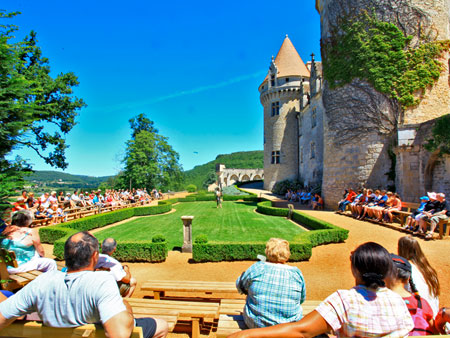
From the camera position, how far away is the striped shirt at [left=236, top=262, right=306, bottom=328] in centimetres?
255

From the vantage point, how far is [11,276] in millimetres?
3625

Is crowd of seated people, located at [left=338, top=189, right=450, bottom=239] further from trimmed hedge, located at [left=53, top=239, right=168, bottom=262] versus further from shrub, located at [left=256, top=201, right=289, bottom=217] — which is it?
trimmed hedge, located at [left=53, top=239, right=168, bottom=262]

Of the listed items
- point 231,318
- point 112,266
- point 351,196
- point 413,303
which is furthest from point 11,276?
point 351,196

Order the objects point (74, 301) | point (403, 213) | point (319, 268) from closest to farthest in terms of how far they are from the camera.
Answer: point (74, 301), point (319, 268), point (403, 213)

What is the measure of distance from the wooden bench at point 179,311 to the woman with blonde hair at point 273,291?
3.17ft

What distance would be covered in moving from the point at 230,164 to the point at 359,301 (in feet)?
293

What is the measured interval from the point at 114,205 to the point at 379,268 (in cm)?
1911

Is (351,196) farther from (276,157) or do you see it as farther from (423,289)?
(276,157)

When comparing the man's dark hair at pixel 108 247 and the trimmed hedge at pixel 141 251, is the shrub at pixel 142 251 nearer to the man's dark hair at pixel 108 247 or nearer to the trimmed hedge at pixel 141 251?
the trimmed hedge at pixel 141 251

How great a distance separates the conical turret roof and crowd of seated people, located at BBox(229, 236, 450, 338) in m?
30.7

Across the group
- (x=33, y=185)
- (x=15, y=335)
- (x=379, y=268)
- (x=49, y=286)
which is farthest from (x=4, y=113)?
(x=379, y=268)

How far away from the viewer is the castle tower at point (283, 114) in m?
30.6

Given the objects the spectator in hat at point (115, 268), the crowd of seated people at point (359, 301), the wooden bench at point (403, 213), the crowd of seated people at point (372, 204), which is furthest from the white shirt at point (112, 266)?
the crowd of seated people at point (372, 204)

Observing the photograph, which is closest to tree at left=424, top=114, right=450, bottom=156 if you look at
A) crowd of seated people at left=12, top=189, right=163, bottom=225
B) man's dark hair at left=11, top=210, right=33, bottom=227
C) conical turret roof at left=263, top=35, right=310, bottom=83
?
man's dark hair at left=11, top=210, right=33, bottom=227
